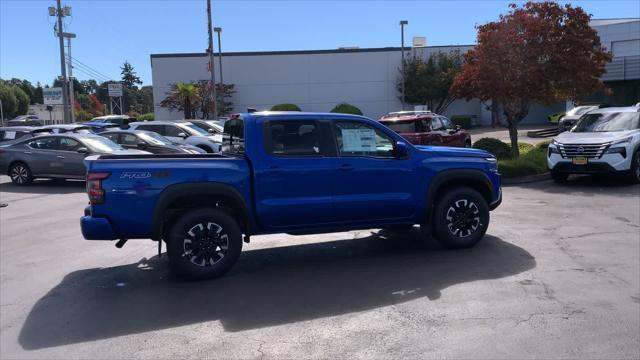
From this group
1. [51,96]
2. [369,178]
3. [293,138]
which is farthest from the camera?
[51,96]

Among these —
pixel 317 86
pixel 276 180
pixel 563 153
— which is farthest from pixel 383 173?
pixel 317 86

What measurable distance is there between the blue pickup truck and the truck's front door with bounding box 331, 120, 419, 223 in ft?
0.04

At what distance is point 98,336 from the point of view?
4.97 metres

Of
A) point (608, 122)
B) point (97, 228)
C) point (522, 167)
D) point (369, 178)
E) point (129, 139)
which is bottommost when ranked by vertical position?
point (522, 167)

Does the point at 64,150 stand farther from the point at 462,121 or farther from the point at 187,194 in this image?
the point at 462,121

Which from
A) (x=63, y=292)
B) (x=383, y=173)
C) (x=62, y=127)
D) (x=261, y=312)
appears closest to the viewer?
(x=261, y=312)

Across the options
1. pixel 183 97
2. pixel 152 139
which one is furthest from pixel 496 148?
pixel 183 97

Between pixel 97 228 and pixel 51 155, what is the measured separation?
10990 mm

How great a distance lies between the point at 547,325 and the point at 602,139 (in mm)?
9775

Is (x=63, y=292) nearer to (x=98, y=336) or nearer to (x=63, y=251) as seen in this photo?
(x=98, y=336)

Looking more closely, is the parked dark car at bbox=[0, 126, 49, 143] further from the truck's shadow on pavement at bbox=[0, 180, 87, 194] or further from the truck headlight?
the truck headlight

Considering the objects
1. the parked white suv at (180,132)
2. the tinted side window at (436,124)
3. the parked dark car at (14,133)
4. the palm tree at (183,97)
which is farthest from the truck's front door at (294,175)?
the palm tree at (183,97)

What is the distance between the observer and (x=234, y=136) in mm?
7242

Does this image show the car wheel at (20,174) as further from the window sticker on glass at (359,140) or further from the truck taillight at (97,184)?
the window sticker on glass at (359,140)
